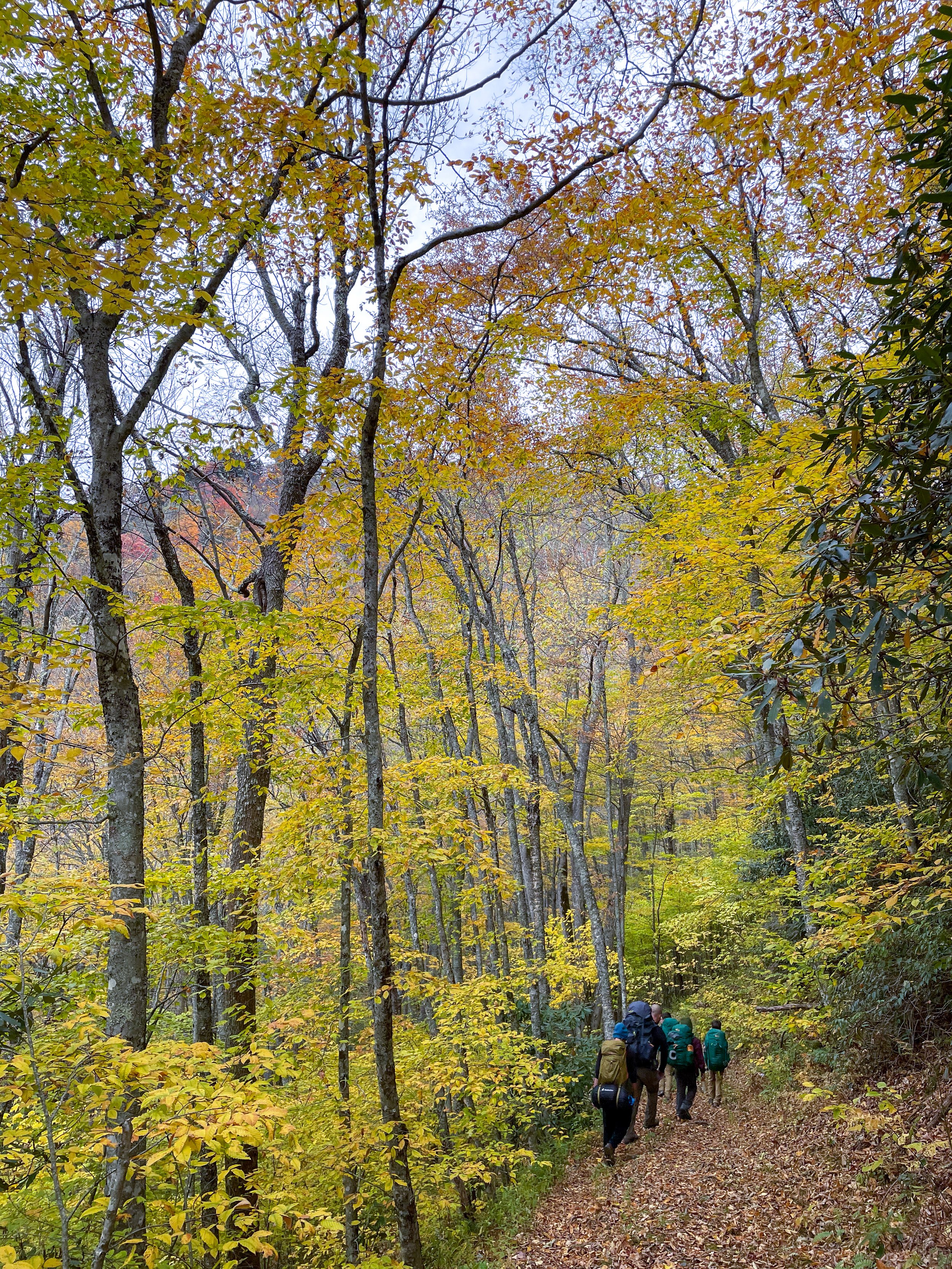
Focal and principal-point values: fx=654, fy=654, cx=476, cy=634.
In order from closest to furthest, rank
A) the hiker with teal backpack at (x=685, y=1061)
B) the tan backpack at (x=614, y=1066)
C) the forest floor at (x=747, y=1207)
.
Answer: the forest floor at (x=747, y=1207) → the tan backpack at (x=614, y=1066) → the hiker with teal backpack at (x=685, y=1061)

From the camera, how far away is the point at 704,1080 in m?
11.7

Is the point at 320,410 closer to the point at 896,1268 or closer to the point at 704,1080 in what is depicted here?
the point at 896,1268

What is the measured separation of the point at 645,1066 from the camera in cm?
804

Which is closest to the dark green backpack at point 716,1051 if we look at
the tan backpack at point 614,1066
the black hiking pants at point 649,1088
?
the black hiking pants at point 649,1088

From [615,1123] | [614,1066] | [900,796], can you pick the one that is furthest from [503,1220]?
[900,796]

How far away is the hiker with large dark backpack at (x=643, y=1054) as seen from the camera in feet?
26.2

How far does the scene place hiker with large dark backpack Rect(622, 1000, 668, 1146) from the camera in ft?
26.2

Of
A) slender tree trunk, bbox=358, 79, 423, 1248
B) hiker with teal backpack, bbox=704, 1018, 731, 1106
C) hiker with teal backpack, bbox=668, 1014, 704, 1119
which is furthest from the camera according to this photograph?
hiker with teal backpack, bbox=704, 1018, 731, 1106

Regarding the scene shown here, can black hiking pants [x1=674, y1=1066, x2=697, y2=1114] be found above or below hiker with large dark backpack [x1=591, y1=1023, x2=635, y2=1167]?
below

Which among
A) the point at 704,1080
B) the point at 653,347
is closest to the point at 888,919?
the point at 704,1080

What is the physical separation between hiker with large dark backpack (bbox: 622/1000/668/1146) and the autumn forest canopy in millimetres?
1406

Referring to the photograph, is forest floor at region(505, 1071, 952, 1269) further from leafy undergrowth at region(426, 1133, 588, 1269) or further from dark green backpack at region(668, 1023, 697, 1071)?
dark green backpack at region(668, 1023, 697, 1071)

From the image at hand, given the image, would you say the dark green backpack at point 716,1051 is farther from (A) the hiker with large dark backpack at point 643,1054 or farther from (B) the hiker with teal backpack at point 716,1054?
(A) the hiker with large dark backpack at point 643,1054

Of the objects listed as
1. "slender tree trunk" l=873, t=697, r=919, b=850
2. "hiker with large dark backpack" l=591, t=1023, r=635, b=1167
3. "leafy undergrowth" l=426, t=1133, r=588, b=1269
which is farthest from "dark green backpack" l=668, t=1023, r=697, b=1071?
"slender tree trunk" l=873, t=697, r=919, b=850
